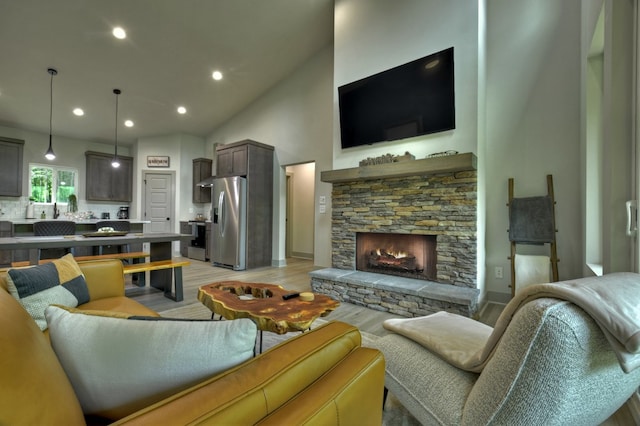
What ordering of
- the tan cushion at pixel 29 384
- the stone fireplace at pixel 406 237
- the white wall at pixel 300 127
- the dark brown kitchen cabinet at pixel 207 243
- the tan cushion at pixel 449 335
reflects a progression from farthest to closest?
the dark brown kitchen cabinet at pixel 207 243, the white wall at pixel 300 127, the stone fireplace at pixel 406 237, the tan cushion at pixel 449 335, the tan cushion at pixel 29 384

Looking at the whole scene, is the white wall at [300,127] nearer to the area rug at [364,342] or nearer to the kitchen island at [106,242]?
the kitchen island at [106,242]

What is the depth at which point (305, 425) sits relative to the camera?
1.73 ft

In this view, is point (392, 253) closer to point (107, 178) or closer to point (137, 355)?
point (137, 355)

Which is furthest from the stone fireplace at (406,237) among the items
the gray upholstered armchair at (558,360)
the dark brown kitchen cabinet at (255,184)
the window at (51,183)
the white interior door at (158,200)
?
the window at (51,183)

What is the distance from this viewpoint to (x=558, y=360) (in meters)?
0.74

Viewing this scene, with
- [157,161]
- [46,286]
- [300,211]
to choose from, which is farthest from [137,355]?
[157,161]

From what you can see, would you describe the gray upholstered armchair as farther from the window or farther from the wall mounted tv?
the window

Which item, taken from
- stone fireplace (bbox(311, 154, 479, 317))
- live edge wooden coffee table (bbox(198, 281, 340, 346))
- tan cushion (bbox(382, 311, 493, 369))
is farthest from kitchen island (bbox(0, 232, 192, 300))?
tan cushion (bbox(382, 311, 493, 369))

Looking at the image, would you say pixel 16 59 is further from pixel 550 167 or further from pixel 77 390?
pixel 550 167

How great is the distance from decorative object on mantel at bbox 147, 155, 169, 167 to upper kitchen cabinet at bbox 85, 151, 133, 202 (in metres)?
0.68

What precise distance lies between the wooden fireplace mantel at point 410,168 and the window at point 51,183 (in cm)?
679

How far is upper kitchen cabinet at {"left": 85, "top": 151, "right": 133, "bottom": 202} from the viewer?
22.6ft

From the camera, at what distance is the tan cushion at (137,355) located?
26.4 inches

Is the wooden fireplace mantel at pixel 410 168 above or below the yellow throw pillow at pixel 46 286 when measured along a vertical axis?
above
